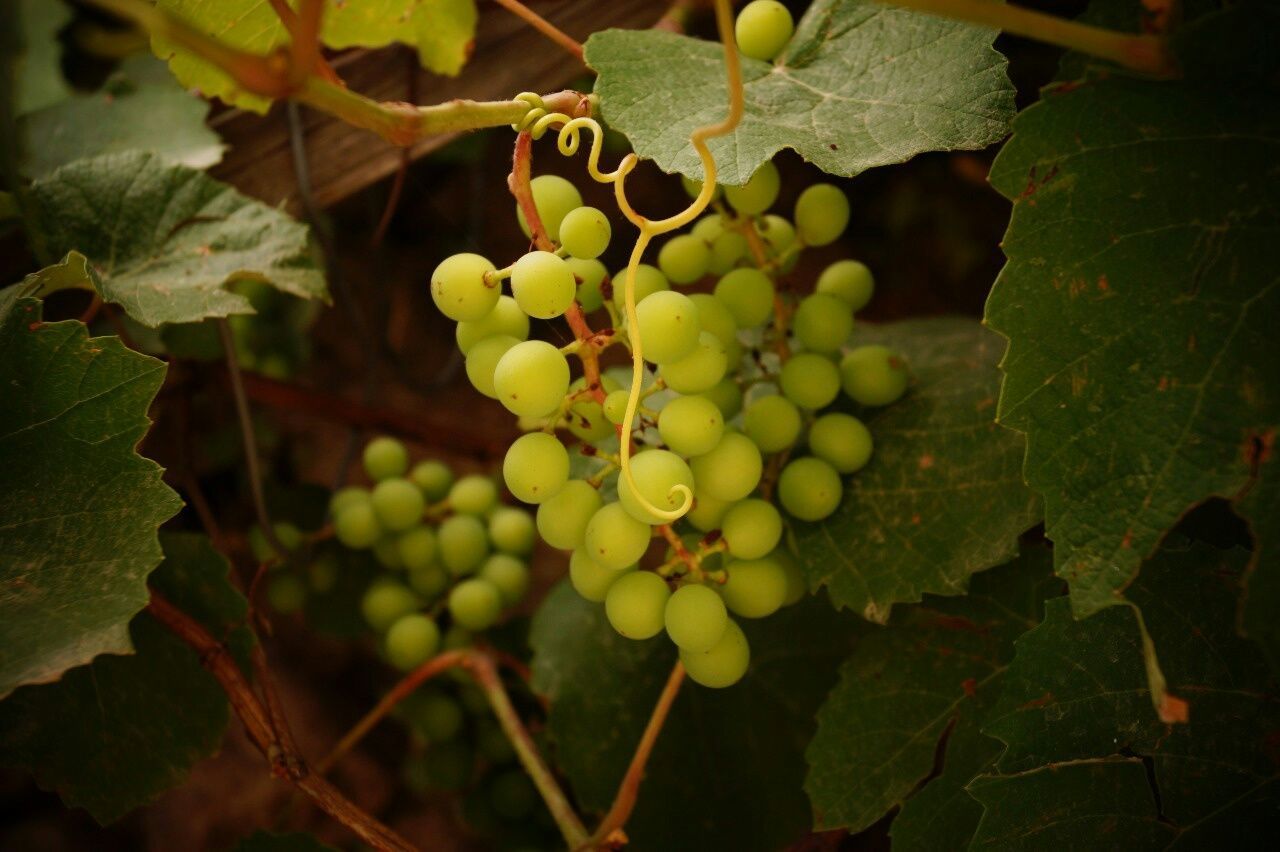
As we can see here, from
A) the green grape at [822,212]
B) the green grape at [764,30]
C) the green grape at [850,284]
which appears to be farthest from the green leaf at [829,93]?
the green grape at [850,284]

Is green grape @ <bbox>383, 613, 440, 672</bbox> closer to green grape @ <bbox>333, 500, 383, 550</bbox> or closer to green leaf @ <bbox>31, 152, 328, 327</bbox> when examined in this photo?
green grape @ <bbox>333, 500, 383, 550</bbox>

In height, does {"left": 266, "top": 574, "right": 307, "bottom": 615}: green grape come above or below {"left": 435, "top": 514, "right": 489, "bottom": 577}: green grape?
below

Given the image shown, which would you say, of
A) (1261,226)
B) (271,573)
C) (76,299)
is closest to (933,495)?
(1261,226)

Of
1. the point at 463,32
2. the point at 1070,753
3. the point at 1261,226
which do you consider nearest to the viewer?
the point at 1261,226

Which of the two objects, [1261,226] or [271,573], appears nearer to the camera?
[1261,226]

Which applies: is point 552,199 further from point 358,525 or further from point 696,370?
point 358,525

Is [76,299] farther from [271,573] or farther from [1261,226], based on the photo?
[1261,226]

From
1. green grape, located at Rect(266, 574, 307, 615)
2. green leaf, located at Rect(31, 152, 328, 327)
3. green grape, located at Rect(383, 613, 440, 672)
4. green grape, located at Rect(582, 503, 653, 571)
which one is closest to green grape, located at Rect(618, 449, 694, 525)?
green grape, located at Rect(582, 503, 653, 571)

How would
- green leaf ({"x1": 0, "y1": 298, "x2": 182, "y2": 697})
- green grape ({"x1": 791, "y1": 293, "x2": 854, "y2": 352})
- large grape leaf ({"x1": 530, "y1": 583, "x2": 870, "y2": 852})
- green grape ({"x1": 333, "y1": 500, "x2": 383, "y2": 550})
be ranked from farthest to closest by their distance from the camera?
green grape ({"x1": 333, "y1": 500, "x2": 383, "y2": 550})
large grape leaf ({"x1": 530, "y1": 583, "x2": 870, "y2": 852})
green grape ({"x1": 791, "y1": 293, "x2": 854, "y2": 352})
green leaf ({"x1": 0, "y1": 298, "x2": 182, "y2": 697})
